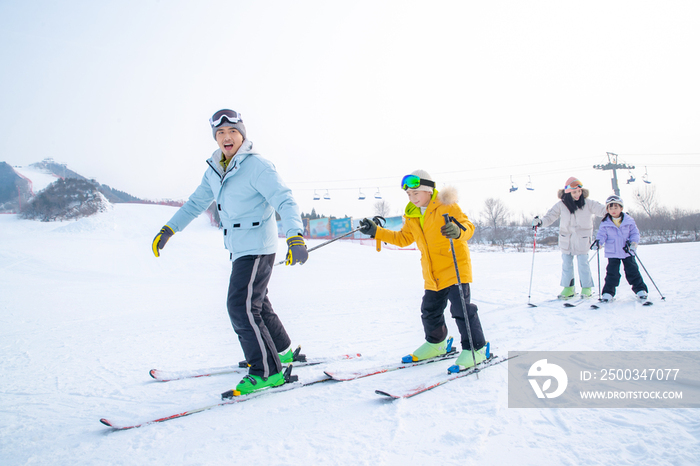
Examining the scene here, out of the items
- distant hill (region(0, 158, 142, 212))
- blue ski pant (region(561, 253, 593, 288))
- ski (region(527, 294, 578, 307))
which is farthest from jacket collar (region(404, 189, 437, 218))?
distant hill (region(0, 158, 142, 212))

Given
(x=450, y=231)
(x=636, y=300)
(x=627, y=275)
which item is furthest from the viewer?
(x=627, y=275)

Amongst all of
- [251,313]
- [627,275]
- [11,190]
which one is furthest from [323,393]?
[11,190]

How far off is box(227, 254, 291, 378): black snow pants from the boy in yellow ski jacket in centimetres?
110

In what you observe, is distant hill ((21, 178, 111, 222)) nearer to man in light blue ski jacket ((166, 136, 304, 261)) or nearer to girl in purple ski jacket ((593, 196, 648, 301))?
man in light blue ski jacket ((166, 136, 304, 261))

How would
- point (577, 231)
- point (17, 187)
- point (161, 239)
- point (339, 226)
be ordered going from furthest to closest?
1. point (17, 187)
2. point (339, 226)
3. point (577, 231)
4. point (161, 239)

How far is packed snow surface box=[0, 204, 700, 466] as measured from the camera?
5.37ft

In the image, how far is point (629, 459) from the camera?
4.83ft

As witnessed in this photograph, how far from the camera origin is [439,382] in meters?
2.39

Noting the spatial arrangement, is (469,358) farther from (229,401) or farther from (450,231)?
(229,401)

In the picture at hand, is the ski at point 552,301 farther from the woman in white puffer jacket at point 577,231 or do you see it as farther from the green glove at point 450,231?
the green glove at point 450,231

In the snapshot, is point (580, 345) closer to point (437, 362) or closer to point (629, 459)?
point (437, 362)

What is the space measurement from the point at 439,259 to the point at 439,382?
0.98 meters

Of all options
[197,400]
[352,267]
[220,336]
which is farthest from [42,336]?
[352,267]

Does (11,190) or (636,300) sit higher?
(11,190)
